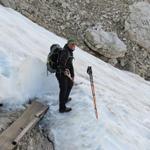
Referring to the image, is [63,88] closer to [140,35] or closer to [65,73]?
[65,73]

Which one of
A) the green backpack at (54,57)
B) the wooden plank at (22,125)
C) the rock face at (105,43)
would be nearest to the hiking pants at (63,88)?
the green backpack at (54,57)

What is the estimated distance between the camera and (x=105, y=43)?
19.9 metres

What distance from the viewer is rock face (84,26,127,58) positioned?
19.9 m

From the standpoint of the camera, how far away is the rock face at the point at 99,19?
20.7 metres

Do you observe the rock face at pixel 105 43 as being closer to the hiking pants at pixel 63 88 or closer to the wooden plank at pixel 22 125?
the hiking pants at pixel 63 88

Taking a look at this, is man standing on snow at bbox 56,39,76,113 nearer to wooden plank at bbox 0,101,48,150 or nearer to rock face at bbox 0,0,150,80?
wooden plank at bbox 0,101,48,150

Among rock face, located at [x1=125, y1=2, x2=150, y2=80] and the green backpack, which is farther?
rock face, located at [x1=125, y1=2, x2=150, y2=80]

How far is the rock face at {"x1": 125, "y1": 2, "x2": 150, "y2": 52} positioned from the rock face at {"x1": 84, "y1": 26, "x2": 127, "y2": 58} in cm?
162

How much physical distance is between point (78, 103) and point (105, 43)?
27.1 ft

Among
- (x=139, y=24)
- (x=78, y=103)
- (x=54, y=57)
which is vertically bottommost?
(x=78, y=103)

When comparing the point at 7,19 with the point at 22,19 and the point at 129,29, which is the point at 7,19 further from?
the point at 129,29

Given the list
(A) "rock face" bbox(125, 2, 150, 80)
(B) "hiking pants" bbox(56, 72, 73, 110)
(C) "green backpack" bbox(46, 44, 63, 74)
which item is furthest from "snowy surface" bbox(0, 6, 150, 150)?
(A) "rock face" bbox(125, 2, 150, 80)

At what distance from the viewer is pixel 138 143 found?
1147 cm

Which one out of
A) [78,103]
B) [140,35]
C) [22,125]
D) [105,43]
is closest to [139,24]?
[140,35]
